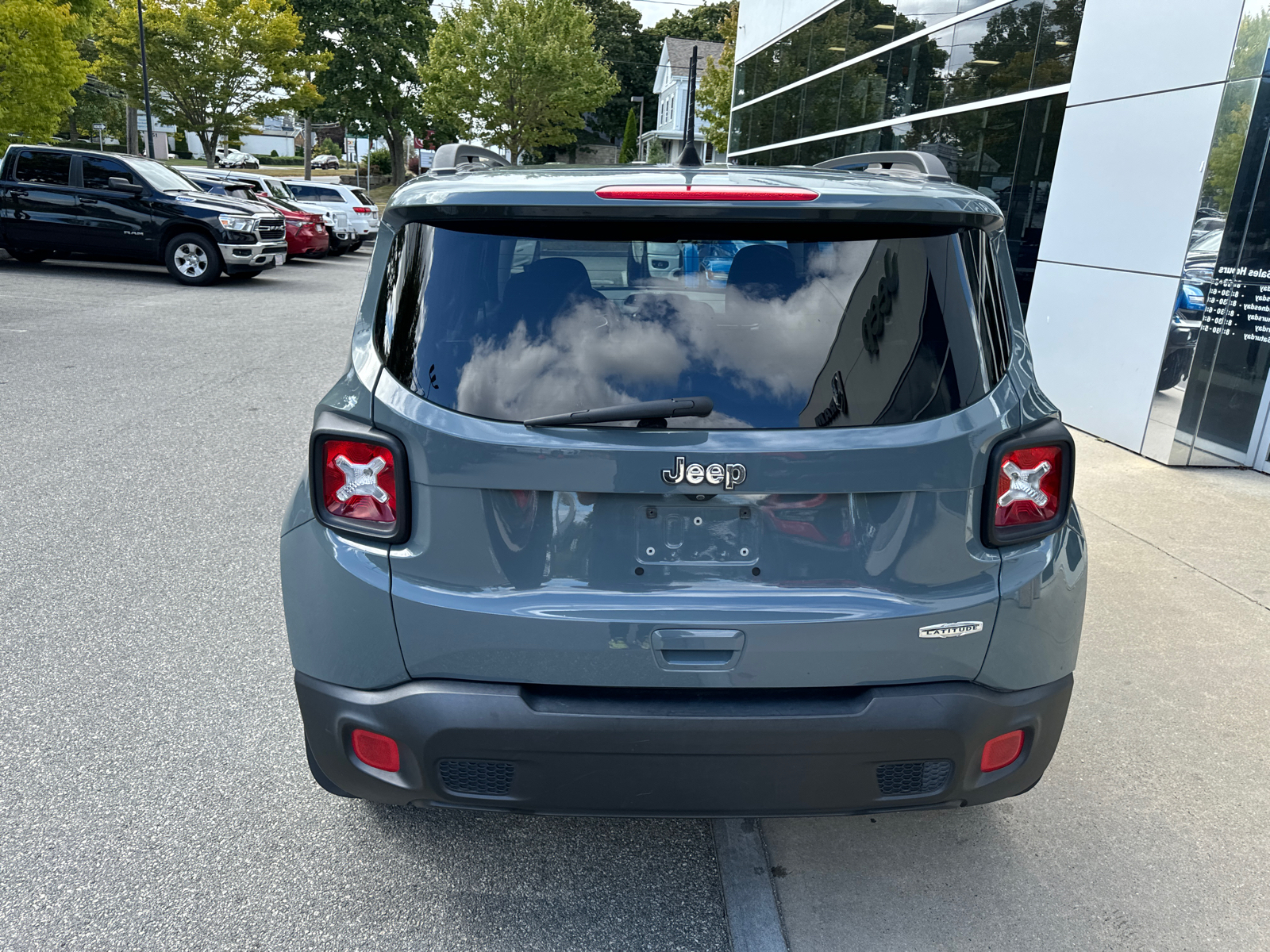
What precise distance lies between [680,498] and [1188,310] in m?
6.95

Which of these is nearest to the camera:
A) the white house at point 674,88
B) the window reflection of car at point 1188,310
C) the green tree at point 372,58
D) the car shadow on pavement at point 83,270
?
the window reflection of car at point 1188,310

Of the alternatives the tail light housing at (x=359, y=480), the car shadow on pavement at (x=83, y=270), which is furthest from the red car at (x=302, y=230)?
the tail light housing at (x=359, y=480)

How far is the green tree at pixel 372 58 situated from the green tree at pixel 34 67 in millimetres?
31568

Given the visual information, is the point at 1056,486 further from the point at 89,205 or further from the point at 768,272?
the point at 89,205

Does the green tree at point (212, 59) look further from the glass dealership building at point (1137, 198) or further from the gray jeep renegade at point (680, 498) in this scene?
the gray jeep renegade at point (680, 498)

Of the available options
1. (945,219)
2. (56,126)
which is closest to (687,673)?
(945,219)

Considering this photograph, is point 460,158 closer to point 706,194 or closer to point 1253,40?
point 706,194

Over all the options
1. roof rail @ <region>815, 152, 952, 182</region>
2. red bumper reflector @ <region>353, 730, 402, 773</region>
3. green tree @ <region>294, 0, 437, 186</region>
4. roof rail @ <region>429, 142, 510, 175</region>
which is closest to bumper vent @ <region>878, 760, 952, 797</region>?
red bumper reflector @ <region>353, 730, 402, 773</region>

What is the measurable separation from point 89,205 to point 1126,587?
1749 cm

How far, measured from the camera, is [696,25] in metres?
93.4

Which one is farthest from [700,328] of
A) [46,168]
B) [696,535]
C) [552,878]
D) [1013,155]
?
[46,168]

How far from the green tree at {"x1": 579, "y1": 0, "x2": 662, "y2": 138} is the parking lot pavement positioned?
9253 centimetres

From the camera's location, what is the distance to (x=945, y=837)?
2.94 metres

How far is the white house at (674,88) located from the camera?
7312cm
